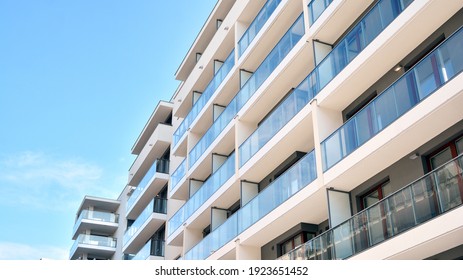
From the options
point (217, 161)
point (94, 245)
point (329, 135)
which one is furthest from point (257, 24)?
point (94, 245)

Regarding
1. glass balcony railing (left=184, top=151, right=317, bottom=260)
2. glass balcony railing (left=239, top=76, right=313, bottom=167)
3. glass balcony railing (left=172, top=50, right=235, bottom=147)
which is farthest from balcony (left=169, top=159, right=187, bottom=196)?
glass balcony railing (left=239, top=76, right=313, bottom=167)

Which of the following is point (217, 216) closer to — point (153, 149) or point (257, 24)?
point (257, 24)

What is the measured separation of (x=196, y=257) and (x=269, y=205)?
7.49 meters

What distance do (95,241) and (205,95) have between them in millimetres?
24705

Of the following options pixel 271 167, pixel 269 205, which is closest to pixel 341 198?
pixel 269 205

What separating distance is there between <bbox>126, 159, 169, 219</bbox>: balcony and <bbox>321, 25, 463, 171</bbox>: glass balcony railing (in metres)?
20.6

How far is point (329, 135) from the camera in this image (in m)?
17.5

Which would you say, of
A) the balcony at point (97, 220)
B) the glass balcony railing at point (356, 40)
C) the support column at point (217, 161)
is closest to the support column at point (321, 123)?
the glass balcony railing at point (356, 40)

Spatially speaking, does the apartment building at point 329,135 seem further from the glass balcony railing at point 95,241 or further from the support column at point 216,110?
the glass balcony railing at point 95,241

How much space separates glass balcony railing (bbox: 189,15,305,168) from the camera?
21.3 meters

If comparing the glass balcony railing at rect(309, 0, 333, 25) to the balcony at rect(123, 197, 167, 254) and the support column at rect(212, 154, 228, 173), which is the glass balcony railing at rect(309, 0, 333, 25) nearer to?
the support column at rect(212, 154, 228, 173)

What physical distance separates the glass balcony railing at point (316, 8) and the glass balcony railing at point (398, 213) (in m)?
7.42

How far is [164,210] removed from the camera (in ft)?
117
